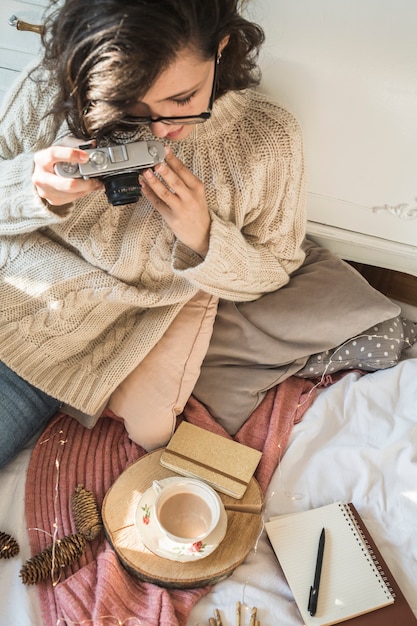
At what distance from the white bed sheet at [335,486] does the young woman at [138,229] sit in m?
0.22

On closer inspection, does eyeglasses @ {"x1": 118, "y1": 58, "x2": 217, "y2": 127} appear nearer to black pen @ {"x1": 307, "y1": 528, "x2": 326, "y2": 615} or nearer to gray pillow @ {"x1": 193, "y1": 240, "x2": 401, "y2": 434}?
gray pillow @ {"x1": 193, "y1": 240, "x2": 401, "y2": 434}

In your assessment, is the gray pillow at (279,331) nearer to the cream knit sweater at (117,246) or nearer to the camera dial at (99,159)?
the cream knit sweater at (117,246)

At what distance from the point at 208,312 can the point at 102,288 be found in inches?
9.3

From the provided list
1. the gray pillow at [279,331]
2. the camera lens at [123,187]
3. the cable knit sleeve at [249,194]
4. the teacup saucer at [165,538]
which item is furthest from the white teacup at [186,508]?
the camera lens at [123,187]

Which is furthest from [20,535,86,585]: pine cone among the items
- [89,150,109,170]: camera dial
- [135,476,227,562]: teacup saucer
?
[89,150,109,170]: camera dial

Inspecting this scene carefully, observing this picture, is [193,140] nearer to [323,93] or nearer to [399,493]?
[323,93]

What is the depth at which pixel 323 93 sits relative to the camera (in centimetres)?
102

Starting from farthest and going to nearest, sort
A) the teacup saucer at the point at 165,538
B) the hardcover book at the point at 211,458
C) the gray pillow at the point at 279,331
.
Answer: the gray pillow at the point at 279,331, the hardcover book at the point at 211,458, the teacup saucer at the point at 165,538

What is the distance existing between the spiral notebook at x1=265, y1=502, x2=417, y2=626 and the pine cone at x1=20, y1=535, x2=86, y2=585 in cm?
32

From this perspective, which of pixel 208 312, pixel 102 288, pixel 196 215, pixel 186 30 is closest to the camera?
pixel 186 30

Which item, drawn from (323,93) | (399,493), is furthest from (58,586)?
(323,93)

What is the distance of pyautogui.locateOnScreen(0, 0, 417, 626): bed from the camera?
93 centimetres

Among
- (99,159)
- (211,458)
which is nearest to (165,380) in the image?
(211,458)

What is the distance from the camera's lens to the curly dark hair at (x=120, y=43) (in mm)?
654
